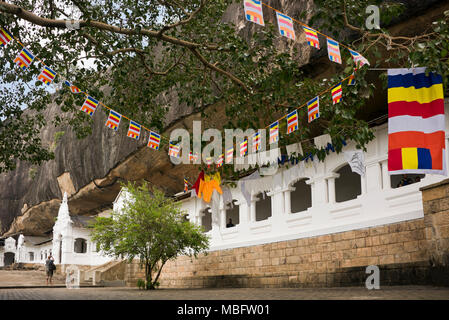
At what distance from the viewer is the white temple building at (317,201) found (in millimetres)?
12438

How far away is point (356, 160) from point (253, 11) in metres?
6.99

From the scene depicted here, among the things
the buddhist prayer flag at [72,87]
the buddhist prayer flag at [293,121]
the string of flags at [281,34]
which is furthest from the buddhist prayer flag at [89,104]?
the buddhist prayer flag at [293,121]

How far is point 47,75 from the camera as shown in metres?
10.7

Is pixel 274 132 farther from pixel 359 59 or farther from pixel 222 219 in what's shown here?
pixel 222 219

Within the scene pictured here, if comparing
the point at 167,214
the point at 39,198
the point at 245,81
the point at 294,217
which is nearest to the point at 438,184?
the point at 245,81

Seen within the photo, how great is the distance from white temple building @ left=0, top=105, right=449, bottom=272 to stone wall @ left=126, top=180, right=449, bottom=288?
0.94 feet

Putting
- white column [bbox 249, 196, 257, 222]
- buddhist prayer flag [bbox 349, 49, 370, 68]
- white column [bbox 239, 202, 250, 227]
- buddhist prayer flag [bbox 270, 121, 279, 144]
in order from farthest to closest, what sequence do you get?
white column [bbox 239, 202, 250, 227], white column [bbox 249, 196, 257, 222], buddhist prayer flag [bbox 270, 121, 279, 144], buddhist prayer flag [bbox 349, 49, 370, 68]

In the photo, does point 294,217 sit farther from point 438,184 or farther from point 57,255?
point 57,255

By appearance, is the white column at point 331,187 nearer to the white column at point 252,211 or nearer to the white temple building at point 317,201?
the white temple building at point 317,201

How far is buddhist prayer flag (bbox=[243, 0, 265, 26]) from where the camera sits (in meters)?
7.93

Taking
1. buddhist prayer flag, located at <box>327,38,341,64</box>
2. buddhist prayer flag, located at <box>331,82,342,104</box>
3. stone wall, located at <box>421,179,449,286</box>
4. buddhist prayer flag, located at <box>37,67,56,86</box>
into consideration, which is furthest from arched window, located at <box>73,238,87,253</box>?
buddhist prayer flag, located at <box>327,38,341,64</box>

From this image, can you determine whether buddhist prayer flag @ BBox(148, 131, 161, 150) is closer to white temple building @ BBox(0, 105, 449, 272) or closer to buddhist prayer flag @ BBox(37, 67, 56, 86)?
buddhist prayer flag @ BBox(37, 67, 56, 86)

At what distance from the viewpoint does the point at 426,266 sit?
424 inches
